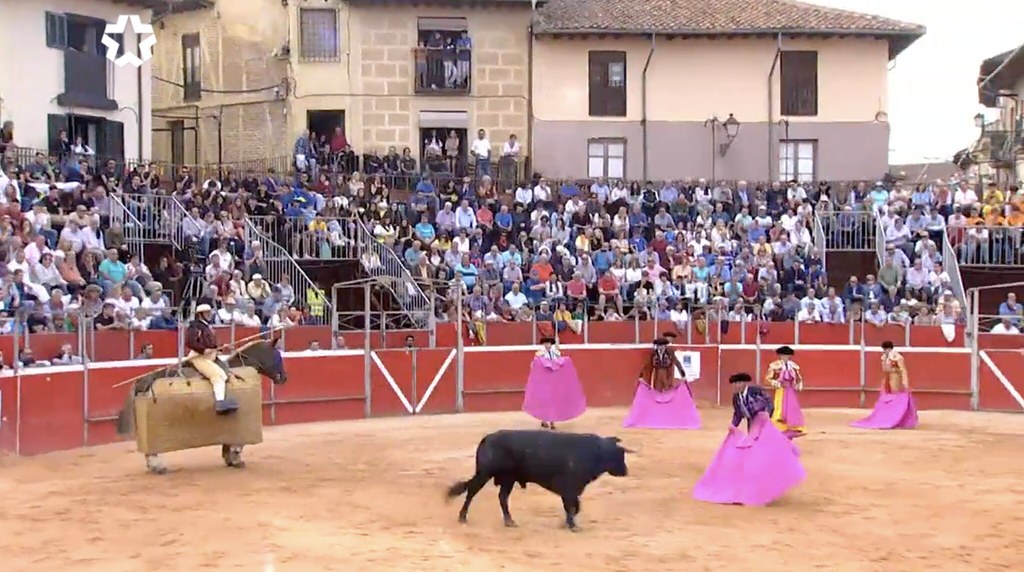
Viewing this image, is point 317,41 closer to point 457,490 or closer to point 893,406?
point 893,406

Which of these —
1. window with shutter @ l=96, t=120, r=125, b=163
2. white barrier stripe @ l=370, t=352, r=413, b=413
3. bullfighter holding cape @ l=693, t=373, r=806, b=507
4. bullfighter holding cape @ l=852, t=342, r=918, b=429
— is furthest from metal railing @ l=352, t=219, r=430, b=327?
bullfighter holding cape @ l=693, t=373, r=806, b=507

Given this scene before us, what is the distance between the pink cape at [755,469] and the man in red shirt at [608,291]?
1131 centimetres

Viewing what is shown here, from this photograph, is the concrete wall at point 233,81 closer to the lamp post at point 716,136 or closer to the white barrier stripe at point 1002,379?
the lamp post at point 716,136

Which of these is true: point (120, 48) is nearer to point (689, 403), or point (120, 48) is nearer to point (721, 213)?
point (721, 213)

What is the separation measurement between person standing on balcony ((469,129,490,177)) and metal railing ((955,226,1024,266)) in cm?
996

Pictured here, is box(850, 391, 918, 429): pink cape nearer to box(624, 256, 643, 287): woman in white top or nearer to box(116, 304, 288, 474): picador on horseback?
box(624, 256, 643, 287): woman in white top

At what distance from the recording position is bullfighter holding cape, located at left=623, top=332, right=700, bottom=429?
62.4ft

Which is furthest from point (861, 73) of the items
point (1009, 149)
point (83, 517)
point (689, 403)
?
point (83, 517)

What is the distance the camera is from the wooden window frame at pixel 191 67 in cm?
3397

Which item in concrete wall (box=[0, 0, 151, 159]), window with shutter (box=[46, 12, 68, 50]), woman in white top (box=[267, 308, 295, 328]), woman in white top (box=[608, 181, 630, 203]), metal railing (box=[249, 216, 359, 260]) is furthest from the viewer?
woman in white top (box=[608, 181, 630, 203])

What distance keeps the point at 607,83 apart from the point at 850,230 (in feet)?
25.2

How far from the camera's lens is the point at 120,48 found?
28.7 metres

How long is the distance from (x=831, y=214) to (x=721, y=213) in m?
2.20

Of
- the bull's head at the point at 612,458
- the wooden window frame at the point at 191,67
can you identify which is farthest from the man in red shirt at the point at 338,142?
the bull's head at the point at 612,458
